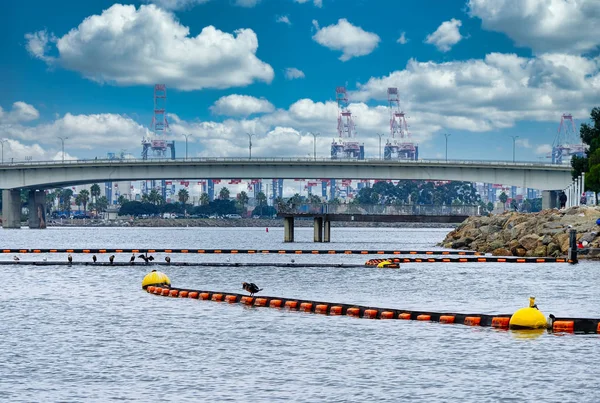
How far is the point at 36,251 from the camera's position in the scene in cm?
10131

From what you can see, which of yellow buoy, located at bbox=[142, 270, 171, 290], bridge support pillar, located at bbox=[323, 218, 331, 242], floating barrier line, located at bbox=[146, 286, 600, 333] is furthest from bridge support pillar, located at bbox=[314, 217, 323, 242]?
floating barrier line, located at bbox=[146, 286, 600, 333]

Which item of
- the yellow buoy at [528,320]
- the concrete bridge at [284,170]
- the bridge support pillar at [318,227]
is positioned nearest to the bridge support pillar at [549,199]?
the concrete bridge at [284,170]

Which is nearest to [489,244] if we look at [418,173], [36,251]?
[36,251]

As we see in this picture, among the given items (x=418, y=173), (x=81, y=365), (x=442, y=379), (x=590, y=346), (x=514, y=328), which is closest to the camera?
(x=442, y=379)

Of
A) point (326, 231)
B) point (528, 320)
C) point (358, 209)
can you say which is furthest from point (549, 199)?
point (528, 320)

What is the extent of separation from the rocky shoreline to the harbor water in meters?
30.7

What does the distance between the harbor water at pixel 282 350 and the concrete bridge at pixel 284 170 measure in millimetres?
108059

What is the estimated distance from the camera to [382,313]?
45.2 m

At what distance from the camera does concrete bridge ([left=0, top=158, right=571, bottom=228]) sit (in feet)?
559

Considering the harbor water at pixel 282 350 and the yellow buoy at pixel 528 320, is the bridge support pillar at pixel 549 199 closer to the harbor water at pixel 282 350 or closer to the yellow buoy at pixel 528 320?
the harbor water at pixel 282 350

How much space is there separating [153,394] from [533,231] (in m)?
81.8

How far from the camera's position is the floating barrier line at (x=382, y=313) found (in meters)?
40.5

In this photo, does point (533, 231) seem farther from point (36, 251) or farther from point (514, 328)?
point (514, 328)

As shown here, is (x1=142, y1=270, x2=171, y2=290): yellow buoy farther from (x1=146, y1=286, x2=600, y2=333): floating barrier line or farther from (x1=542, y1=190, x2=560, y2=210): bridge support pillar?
(x1=542, y1=190, x2=560, y2=210): bridge support pillar
